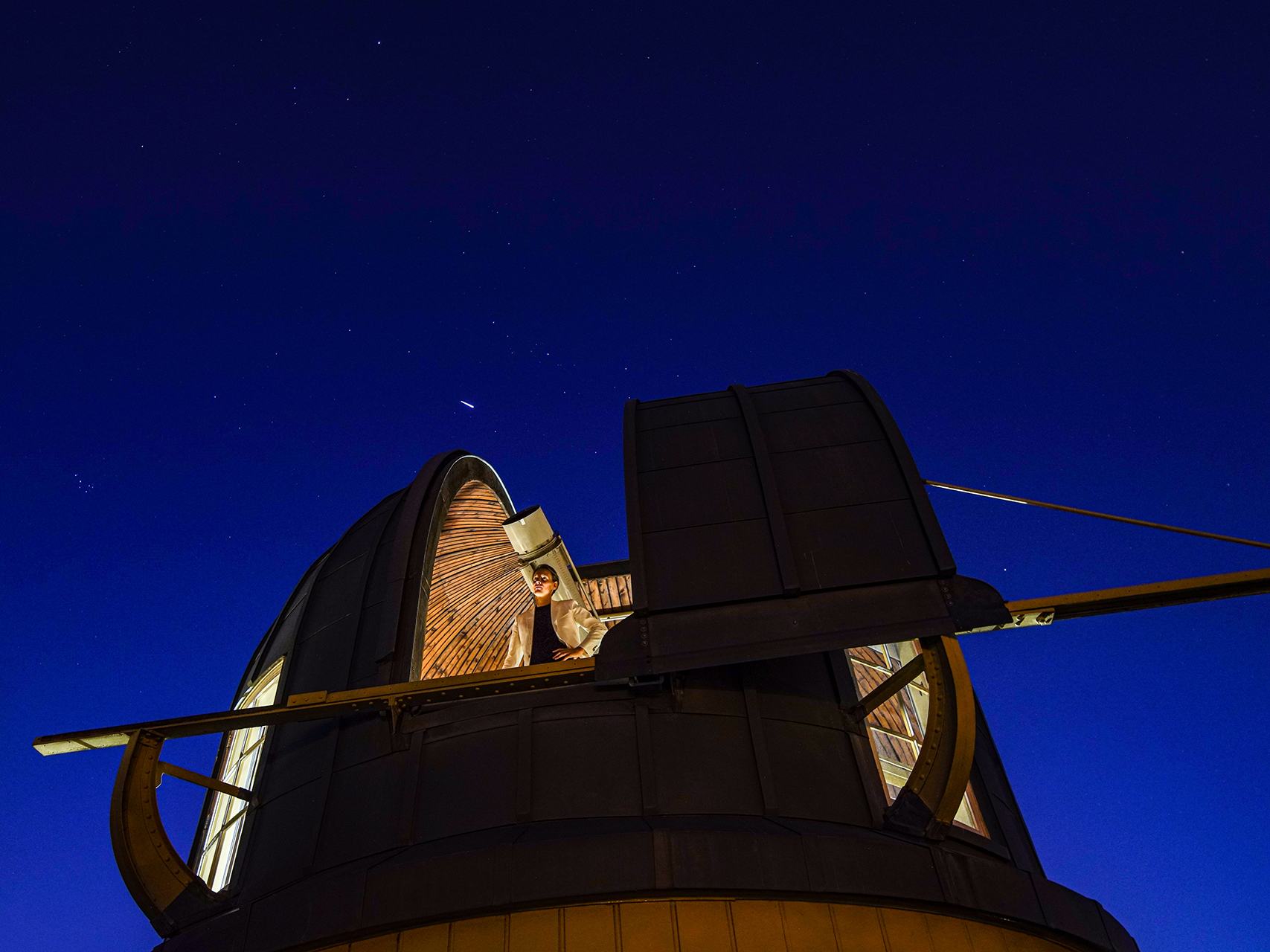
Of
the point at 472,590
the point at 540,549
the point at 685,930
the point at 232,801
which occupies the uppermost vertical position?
the point at 472,590

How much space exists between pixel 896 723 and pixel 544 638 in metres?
4.34

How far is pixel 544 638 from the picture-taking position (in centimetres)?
1111

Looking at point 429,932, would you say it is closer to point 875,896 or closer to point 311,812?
point 311,812

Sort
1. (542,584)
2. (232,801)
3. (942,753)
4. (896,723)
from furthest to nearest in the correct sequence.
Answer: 1. (542,584)
2. (896,723)
3. (232,801)
4. (942,753)

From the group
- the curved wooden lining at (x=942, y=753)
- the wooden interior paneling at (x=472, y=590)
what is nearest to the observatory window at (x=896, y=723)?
the curved wooden lining at (x=942, y=753)

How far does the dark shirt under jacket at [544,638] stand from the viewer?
10.9m

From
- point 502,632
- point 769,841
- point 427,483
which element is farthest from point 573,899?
point 502,632

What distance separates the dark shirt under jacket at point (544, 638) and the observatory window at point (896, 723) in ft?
11.9

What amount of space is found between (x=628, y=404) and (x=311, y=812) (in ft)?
17.4

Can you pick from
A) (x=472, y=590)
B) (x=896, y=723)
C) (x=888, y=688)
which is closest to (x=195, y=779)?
(x=472, y=590)

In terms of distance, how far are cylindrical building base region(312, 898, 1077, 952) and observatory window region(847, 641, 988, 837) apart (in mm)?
1683

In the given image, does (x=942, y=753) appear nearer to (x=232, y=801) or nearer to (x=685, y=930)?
(x=685, y=930)

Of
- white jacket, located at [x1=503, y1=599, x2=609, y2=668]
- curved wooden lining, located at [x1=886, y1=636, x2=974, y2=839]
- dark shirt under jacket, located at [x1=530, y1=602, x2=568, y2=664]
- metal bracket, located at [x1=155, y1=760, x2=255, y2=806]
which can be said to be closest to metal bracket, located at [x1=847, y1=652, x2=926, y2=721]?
curved wooden lining, located at [x1=886, y1=636, x2=974, y2=839]

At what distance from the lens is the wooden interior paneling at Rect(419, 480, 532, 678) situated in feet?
41.7
